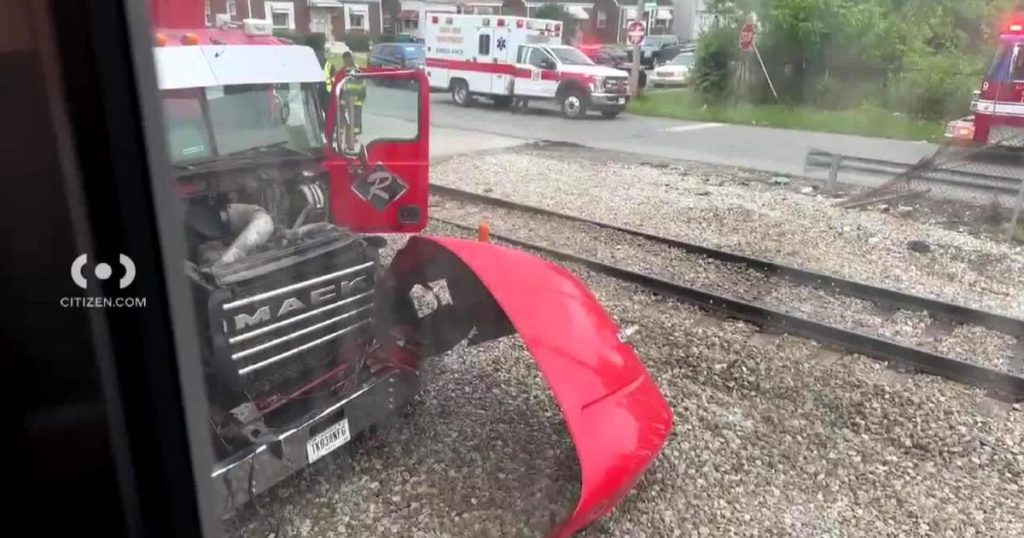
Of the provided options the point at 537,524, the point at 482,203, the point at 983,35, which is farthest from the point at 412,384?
the point at 983,35

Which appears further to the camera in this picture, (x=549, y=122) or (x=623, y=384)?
(x=549, y=122)

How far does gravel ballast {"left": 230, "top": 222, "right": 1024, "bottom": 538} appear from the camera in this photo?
8.89 feet

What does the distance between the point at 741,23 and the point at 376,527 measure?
7472 mm

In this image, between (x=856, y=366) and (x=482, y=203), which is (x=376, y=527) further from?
(x=482, y=203)

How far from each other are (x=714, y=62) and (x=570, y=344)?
786cm

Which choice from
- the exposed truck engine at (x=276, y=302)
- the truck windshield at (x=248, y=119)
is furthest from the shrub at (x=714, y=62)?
the exposed truck engine at (x=276, y=302)

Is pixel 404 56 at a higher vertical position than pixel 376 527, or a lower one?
higher

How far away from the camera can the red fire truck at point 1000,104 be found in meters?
8.45

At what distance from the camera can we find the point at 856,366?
401 cm

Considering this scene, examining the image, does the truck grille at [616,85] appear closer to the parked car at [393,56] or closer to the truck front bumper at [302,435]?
the parked car at [393,56]

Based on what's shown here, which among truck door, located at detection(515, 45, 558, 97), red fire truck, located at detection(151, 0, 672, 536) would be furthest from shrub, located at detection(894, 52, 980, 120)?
truck door, located at detection(515, 45, 558, 97)

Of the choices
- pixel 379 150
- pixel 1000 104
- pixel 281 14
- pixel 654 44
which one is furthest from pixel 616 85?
pixel 281 14

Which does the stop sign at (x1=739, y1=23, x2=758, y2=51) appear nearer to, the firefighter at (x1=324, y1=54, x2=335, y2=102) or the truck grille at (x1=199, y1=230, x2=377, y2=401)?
the firefighter at (x1=324, y1=54, x2=335, y2=102)

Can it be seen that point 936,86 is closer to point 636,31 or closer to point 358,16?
point 636,31
